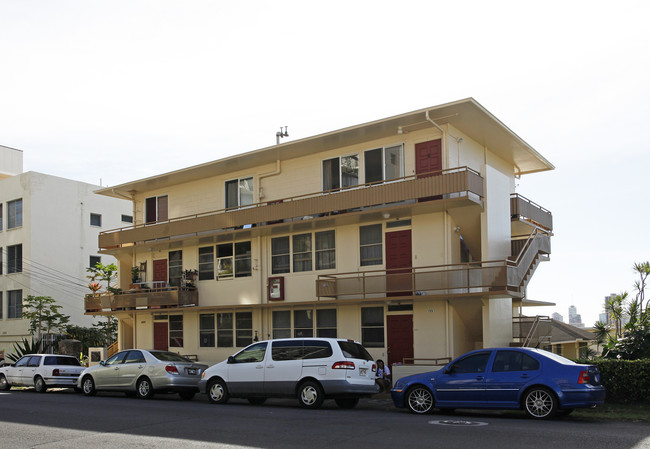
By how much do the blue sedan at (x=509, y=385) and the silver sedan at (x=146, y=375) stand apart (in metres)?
7.18

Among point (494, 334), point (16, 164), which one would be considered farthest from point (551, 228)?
point (16, 164)

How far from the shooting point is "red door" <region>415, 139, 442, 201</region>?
2225 centimetres

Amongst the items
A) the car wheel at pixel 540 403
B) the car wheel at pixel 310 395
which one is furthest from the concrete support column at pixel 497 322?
the car wheel at pixel 540 403

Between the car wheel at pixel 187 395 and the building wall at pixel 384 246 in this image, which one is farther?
the building wall at pixel 384 246

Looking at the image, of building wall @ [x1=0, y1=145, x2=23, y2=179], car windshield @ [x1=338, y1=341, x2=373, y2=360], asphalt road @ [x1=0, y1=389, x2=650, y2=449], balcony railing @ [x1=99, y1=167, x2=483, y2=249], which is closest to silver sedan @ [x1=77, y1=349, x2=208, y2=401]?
asphalt road @ [x1=0, y1=389, x2=650, y2=449]

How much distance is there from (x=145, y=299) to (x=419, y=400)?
55.1 feet

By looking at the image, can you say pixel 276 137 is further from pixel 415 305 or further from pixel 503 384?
pixel 503 384

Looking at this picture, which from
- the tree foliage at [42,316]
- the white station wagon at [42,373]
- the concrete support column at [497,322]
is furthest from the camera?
the tree foliage at [42,316]

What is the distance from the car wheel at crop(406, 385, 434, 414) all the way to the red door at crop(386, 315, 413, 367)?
7.34 meters

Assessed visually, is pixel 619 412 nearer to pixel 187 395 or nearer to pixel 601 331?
pixel 601 331

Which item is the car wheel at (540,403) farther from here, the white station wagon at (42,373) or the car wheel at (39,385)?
the car wheel at (39,385)

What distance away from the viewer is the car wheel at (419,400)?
578 inches

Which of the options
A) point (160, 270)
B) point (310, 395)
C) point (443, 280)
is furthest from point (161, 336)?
point (310, 395)

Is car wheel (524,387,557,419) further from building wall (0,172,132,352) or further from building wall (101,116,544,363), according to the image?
building wall (0,172,132,352)
